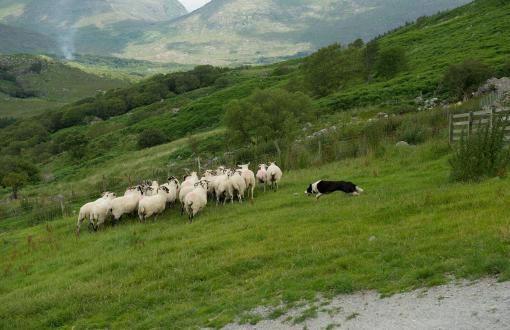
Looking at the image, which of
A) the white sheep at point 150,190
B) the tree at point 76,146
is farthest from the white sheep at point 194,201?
the tree at point 76,146

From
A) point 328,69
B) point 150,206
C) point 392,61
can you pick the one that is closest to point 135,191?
point 150,206

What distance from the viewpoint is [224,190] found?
72.1 feet

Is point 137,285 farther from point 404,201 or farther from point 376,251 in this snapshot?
point 404,201

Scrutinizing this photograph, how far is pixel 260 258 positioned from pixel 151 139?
75.7m

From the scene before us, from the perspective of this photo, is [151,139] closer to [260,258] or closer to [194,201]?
[194,201]

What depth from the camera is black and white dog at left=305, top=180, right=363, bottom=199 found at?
18.7 meters

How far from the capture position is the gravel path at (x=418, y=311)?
7613 millimetres

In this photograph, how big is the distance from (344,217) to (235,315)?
6351mm

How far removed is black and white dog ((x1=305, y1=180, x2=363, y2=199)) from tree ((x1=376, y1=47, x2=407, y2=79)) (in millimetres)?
68346

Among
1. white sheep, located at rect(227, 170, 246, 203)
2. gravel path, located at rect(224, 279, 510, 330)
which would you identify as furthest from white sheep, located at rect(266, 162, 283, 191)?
gravel path, located at rect(224, 279, 510, 330)

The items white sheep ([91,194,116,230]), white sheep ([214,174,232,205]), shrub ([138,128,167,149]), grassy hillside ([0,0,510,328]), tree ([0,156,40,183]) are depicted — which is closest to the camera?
grassy hillside ([0,0,510,328])

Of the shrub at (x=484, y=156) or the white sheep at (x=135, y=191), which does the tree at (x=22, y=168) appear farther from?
the shrub at (x=484, y=156)

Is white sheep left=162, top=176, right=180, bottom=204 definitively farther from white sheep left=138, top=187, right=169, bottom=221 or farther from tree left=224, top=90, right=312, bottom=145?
tree left=224, top=90, right=312, bottom=145

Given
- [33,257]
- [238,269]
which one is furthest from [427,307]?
[33,257]
